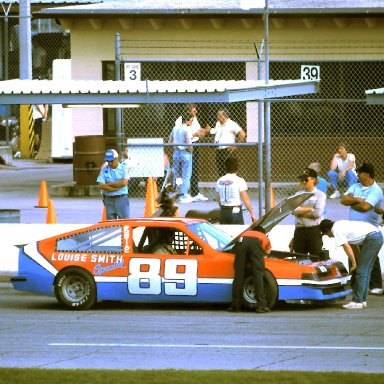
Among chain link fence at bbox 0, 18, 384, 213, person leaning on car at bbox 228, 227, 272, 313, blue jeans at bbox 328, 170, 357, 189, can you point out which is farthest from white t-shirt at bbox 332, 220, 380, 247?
chain link fence at bbox 0, 18, 384, 213

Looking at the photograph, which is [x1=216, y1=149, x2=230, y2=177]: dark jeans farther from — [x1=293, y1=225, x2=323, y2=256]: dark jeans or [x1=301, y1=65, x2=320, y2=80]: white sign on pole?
[x1=293, y1=225, x2=323, y2=256]: dark jeans

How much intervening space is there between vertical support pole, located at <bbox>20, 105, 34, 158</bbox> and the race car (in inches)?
1067

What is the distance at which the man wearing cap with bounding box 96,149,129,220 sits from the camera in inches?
775

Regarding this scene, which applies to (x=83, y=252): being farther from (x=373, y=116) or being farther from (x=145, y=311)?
(x=373, y=116)

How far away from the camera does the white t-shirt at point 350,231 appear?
622 inches

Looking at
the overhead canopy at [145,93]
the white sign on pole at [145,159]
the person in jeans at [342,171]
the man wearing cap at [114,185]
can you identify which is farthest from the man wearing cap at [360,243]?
the person in jeans at [342,171]

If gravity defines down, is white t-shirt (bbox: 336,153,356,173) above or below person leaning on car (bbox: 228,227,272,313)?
above

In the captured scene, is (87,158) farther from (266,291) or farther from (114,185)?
(266,291)

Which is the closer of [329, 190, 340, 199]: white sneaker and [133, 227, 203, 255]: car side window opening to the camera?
[133, 227, 203, 255]: car side window opening

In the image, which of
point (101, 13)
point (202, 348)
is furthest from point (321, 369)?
point (101, 13)

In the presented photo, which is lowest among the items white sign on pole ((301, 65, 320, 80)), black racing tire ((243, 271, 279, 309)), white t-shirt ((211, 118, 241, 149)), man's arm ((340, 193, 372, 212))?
black racing tire ((243, 271, 279, 309))

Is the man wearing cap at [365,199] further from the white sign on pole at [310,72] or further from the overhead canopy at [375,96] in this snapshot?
the white sign on pole at [310,72]

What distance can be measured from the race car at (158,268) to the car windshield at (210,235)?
0.02m

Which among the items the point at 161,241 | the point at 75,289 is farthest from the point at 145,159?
the point at 75,289
